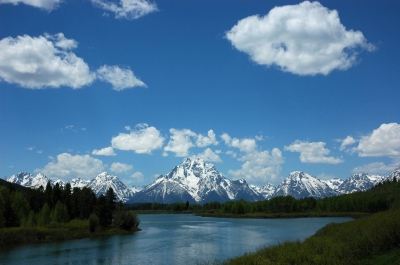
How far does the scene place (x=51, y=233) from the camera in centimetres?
8444

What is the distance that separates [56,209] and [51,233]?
44.1 ft

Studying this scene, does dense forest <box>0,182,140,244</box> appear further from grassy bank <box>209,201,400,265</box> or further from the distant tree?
grassy bank <box>209,201,400,265</box>

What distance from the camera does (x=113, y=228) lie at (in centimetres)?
10256

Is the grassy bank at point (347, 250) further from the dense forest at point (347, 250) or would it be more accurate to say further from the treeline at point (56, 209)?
the treeline at point (56, 209)

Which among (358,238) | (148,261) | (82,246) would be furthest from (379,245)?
(82,246)

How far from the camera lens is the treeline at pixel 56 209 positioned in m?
84.9

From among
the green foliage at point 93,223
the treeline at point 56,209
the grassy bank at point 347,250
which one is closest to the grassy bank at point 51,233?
the green foliage at point 93,223

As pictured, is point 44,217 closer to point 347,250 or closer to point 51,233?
point 51,233

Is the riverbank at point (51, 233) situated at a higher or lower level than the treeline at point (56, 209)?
lower

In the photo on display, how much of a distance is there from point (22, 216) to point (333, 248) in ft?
270

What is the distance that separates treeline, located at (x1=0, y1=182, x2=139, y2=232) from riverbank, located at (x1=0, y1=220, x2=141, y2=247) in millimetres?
2125

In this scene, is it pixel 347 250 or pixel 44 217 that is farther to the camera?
pixel 44 217

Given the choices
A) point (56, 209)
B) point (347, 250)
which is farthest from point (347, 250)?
point (56, 209)

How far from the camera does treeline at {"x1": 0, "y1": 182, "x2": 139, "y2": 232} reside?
84.9 meters
